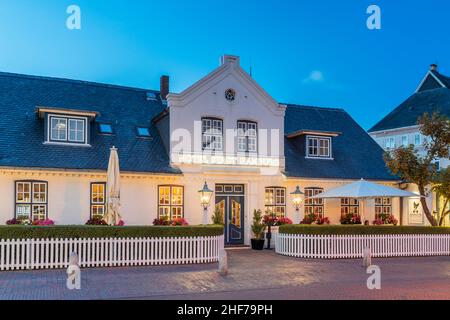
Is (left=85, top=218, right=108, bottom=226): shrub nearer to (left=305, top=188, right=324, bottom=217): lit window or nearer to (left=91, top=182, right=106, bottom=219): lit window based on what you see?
(left=91, top=182, right=106, bottom=219): lit window

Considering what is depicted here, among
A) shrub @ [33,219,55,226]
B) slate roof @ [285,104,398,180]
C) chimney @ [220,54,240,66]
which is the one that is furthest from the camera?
slate roof @ [285,104,398,180]

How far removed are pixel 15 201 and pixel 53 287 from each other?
733 centimetres

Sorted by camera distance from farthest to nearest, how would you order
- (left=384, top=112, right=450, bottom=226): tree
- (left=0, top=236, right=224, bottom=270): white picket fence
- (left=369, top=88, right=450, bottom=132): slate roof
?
(left=369, top=88, right=450, bottom=132): slate roof → (left=384, top=112, right=450, bottom=226): tree → (left=0, top=236, right=224, bottom=270): white picket fence

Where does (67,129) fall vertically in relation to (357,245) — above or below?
above

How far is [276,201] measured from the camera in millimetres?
22609

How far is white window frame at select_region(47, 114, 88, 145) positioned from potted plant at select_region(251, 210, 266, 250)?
7483 mm

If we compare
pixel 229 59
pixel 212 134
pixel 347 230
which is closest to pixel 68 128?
pixel 212 134

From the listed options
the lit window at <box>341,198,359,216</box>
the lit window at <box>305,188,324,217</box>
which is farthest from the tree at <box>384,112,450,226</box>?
the lit window at <box>305,188,324,217</box>

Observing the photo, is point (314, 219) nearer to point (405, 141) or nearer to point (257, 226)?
point (257, 226)

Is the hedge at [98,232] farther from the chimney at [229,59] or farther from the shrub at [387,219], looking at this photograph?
the shrub at [387,219]

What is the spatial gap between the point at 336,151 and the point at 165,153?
9291 mm

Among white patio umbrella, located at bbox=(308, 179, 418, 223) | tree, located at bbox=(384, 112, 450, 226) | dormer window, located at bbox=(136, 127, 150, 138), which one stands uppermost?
dormer window, located at bbox=(136, 127, 150, 138)

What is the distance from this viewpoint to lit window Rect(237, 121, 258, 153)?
2217cm

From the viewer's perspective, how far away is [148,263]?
15688mm
